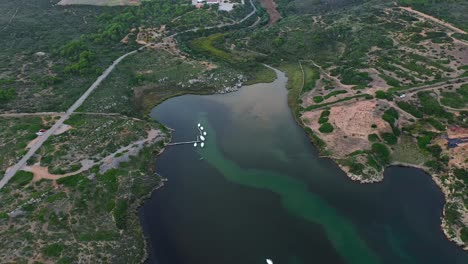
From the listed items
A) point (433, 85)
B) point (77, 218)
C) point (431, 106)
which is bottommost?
point (431, 106)

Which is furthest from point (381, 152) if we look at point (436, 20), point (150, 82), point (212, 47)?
point (436, 20)

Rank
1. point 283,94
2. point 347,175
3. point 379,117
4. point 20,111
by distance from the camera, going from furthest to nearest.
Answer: point 283,94 → point 20,111 → point 379,117 → point 347,175

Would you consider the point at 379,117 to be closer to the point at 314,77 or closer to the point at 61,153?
the point at 314,77

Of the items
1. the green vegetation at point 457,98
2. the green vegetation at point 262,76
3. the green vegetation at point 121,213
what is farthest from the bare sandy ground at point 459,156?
the green vegetation at point 121,213

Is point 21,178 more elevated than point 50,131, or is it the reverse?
point 50,131

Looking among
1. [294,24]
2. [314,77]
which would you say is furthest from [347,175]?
[294,24]

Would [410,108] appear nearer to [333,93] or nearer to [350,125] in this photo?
[350,125]
